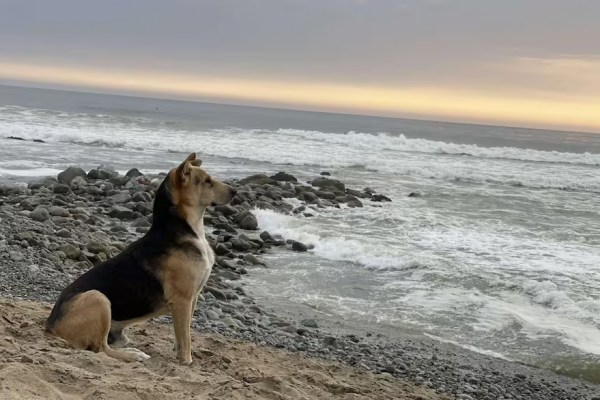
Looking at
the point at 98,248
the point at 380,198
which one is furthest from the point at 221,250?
the point at 380,198

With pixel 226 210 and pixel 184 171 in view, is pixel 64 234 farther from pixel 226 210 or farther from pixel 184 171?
pixel 184 171

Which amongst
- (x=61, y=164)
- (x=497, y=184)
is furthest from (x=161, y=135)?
(x=497, y=184)

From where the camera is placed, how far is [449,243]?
482 inches

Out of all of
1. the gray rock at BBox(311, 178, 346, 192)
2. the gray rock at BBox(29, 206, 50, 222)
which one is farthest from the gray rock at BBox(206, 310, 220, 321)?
the gray rock at BBox(311, 178, 346, 192)

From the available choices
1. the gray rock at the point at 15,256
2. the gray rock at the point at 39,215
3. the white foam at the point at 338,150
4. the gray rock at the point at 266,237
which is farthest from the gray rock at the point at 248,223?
the white foam at the point at 338,150

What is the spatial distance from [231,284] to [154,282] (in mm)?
3922

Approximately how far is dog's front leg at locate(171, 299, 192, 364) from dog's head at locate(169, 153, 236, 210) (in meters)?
0.83

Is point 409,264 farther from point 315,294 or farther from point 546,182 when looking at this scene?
point 546,182

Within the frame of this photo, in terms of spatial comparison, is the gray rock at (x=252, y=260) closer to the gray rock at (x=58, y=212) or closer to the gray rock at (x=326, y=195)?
the gray rock at (x=58, y=212)

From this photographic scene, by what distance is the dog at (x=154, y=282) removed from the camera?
4.52 meters

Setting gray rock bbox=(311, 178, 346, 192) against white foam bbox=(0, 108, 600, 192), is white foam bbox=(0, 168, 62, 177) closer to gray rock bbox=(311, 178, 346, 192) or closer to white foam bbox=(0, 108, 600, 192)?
gray rock bbox=(311, 178, 346, 192)

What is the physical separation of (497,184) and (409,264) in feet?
55.8

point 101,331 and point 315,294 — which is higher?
point 101,331

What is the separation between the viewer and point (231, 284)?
28.2 ft
